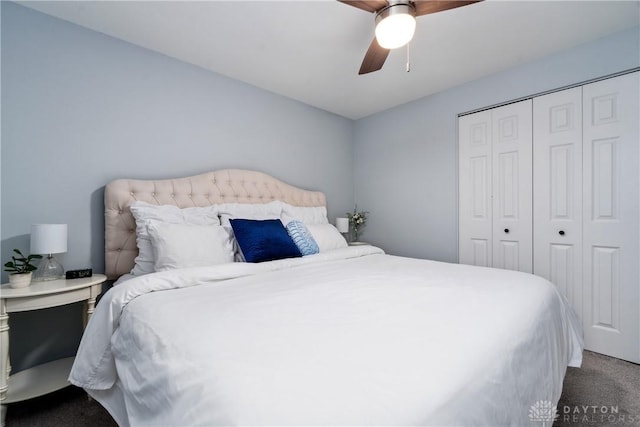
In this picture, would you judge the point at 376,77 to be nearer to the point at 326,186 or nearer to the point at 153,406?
the point at 326,186

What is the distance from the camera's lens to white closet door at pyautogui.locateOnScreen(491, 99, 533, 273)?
8.35 feet

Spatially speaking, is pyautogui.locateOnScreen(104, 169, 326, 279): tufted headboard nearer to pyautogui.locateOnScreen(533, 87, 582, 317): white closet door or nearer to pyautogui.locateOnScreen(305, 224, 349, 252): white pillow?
pyautogui.locateOnScreen(305, 224, 349, 252): white pillow

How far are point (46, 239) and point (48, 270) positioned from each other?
26 centimetres

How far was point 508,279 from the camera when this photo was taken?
5.29ft

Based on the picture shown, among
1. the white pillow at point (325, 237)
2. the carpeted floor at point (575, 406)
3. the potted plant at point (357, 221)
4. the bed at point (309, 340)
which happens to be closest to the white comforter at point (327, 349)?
the bed at point (309, 340)

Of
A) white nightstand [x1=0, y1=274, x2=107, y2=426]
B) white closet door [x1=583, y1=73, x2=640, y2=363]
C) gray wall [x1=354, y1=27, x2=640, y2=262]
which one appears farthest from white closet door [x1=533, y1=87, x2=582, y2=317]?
white nightstand [x1=0, y1=274, x2=107, y2=426]

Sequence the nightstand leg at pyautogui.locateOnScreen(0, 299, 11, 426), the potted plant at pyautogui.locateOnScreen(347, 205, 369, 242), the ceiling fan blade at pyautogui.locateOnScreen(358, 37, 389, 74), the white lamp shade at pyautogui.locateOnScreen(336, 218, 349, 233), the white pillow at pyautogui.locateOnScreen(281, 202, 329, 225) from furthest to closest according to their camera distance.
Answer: the potted plant at pyautogui.locateOnScreen(347, 205, 369, 242), the white lamp shade at pyautogui.locateOnScreen(336, 218, 349, 233), the white pillow at pyautogui.locateOnScreen(281, 202, 329, 225), the ceiling fan blade at pyautogui.locateOnScreen(358, 37, 389, 74), the nightstand leg at pyautogui.locateOnScreen(0, 299, 11, 426)

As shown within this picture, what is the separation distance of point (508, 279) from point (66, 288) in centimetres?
253

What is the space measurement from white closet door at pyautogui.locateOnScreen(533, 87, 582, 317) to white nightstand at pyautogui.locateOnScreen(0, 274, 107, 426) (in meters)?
3.48

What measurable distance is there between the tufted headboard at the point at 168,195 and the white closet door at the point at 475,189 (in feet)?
6.27

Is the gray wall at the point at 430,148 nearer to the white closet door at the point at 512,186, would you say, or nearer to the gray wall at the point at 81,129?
the white closet door at the point at 512,186

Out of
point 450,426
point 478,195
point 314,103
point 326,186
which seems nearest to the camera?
point 450,426

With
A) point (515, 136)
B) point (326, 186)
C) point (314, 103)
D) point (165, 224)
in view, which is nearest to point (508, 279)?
point (515, 136)

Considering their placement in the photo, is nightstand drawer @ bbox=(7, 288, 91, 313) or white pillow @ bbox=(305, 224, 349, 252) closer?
nightstand drawer @ bbox=(7, 288, 91, 313)
